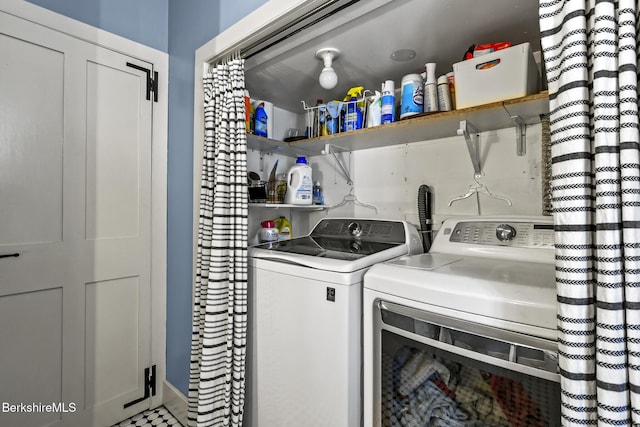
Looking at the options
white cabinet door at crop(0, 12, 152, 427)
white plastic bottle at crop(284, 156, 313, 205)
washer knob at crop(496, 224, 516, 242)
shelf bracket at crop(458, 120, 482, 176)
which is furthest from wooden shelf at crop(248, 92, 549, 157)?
white cabinet door at crop(0, 12, 152, 427)

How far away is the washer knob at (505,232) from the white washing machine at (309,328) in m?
0.42

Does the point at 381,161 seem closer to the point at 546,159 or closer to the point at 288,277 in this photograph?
the point at 546,159

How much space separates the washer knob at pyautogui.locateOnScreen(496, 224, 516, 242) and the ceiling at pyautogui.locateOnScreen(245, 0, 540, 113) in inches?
34.2

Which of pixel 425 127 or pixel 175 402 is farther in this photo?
pixel 175 402

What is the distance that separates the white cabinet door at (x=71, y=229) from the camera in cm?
152

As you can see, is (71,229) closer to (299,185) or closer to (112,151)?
(112,151)

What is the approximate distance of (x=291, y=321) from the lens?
1.35 metres

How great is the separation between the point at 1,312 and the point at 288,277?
142 cm

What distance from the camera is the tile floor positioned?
188cm

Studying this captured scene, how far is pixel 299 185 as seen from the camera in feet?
6.55

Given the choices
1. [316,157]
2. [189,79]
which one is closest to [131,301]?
[189,79]

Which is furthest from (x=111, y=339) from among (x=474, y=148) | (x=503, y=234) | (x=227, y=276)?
(x=474, y=148)
